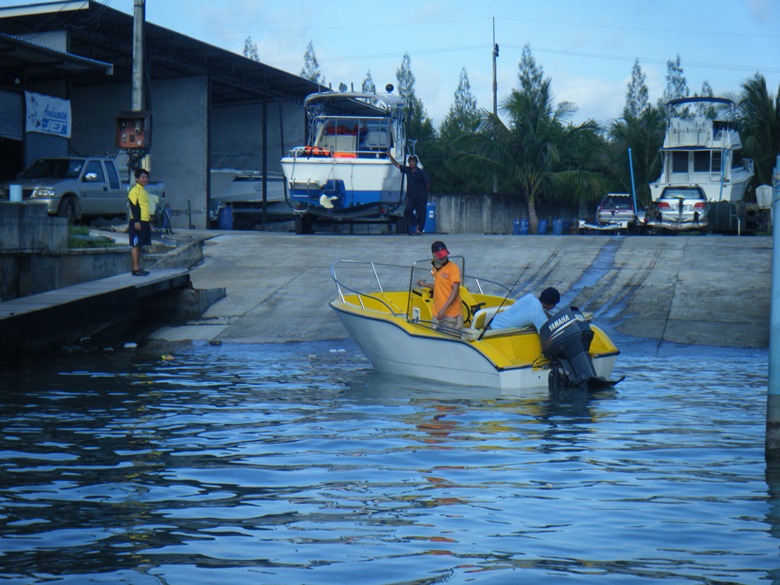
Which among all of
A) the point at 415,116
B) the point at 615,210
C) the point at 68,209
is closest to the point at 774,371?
the point at 68,209

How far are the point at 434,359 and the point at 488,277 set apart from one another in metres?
8.18

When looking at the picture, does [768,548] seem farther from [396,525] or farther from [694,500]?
[396,525]

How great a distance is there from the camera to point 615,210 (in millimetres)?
39656

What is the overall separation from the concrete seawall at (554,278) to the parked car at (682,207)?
1041 centimetres

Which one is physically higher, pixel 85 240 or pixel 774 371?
pixel 85 240

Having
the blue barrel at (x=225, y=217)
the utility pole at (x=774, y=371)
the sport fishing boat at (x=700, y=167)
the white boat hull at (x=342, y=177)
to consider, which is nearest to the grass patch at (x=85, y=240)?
the white boat hull at (x=342, y=177)

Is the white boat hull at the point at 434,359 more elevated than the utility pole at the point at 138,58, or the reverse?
the utility pole at the point at 138,58

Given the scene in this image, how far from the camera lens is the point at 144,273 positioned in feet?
61.4

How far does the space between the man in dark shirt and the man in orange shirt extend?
1274cm

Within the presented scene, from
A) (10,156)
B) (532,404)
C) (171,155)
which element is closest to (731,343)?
(532,404)

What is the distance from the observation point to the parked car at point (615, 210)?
39250 mm

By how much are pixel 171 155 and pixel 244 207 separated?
3.92 m

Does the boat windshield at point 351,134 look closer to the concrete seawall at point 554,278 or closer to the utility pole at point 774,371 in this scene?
the concrete seawall at point 554,278

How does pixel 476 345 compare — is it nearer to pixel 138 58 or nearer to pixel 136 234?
pixel 136 234
